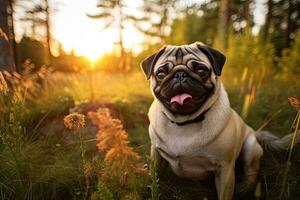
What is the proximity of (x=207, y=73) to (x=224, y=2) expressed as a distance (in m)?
8.66

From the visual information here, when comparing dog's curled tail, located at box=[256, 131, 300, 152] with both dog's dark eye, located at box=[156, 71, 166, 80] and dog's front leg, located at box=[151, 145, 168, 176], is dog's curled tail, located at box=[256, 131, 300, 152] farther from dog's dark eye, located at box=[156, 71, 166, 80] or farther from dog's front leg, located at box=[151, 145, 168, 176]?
dog's dark eye, located at box=[156, 71, 166, 80]

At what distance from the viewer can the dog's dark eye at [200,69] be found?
247cm

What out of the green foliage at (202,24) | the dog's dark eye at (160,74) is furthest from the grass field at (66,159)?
the green foliage at (202,24)

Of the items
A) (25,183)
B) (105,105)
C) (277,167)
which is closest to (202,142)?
(277,167)

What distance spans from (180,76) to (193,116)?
369 millimetres

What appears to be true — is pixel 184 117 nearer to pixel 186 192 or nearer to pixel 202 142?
pixel 202 142

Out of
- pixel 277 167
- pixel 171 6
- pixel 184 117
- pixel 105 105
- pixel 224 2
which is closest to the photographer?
pixel 184 117

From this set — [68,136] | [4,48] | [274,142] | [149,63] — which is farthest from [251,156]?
[4,48]

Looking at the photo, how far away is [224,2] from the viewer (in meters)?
10.3

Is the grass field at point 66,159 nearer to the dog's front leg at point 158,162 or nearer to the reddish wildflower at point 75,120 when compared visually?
the dog's front leg at point 158,162

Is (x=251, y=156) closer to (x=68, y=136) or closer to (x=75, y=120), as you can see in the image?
(x=75, y=120)

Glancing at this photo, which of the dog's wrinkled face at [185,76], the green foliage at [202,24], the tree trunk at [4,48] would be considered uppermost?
the green foliage at [202,24]

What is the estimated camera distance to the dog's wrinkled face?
7.92 ft

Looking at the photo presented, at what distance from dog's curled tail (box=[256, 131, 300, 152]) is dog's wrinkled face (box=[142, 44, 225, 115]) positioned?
1282mm
